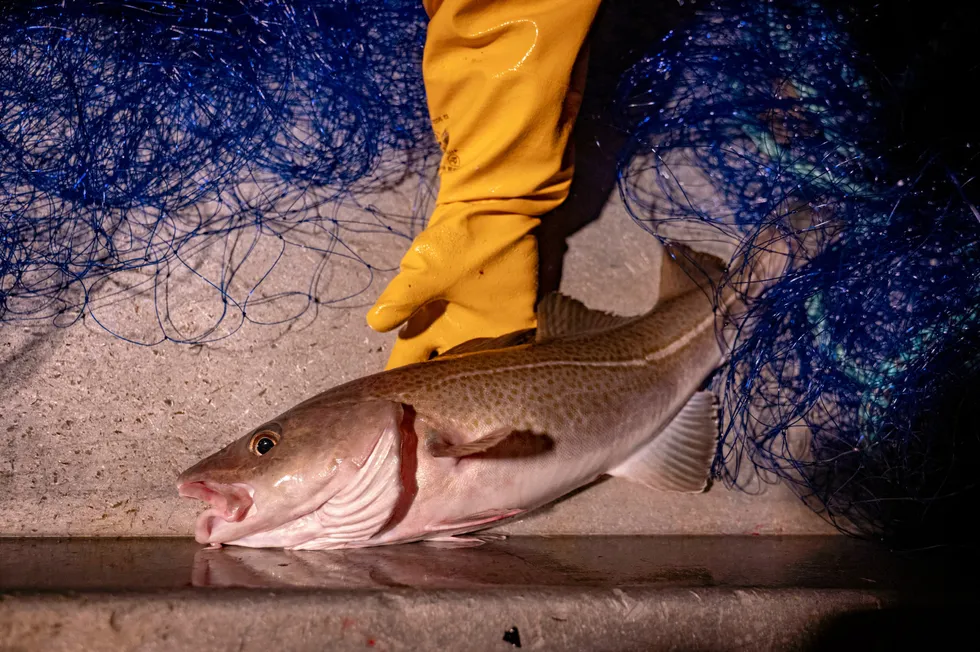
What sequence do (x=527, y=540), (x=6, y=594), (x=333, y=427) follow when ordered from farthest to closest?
(x=527, y=540) → (x=333, y=427) → (x=6, y=594)

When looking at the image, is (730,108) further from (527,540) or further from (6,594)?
(6,594)

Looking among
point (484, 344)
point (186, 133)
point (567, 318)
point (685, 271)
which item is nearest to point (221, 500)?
point (484, 344)

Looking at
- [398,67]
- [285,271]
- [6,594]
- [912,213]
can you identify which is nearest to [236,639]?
[6,594]

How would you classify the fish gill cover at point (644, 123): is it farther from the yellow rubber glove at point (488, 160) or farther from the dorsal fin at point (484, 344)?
the dorsal fin at point (484, 344)

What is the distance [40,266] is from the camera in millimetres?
2561

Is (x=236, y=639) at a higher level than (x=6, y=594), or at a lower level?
lower

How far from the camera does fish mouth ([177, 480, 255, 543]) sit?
6.37 ft

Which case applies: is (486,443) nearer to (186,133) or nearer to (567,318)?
(567,318)

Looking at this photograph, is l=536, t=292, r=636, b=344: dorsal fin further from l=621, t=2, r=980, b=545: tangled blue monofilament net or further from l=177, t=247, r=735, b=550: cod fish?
l=621, t=2, r=980, b=545: tangled blue monofilament net

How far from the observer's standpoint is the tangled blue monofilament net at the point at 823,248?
2590mm

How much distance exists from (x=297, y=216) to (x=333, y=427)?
3.59ft

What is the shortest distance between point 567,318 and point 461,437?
72 centimetres

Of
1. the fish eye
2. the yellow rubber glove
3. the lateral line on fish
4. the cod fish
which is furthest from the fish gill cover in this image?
Answer: the fish eye

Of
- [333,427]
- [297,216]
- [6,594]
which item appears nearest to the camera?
[6,594]
